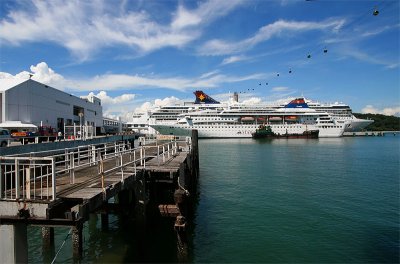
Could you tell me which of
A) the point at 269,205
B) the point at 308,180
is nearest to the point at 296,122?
the point at 308,180

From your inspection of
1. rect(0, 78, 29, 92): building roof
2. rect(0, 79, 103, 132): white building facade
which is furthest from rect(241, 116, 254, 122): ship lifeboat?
rect(0, 78, 29, 92): building roof

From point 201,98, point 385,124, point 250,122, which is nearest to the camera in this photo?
point 250,122

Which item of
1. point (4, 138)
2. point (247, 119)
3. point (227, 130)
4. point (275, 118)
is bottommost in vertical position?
point (4, 138)

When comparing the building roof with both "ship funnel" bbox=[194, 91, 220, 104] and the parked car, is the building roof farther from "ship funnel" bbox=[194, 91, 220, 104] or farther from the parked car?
"ship funnel" bbox=[194, 91, 220, 104]

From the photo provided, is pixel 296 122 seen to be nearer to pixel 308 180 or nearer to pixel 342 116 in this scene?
pixel 342 116

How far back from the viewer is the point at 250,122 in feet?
318

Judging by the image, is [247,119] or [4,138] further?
[247,119]

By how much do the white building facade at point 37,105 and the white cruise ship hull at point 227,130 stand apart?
40569 millimetres

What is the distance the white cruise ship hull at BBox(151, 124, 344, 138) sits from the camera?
91062 millimetres

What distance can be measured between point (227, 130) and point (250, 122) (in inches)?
385

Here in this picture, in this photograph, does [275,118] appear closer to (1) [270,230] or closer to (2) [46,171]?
(1) [270,230]

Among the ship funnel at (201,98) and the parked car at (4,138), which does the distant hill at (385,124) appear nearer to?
the ship funnel at (201,98)

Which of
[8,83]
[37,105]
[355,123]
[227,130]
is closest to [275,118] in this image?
[227,130]

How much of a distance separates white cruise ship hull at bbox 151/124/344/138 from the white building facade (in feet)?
133
